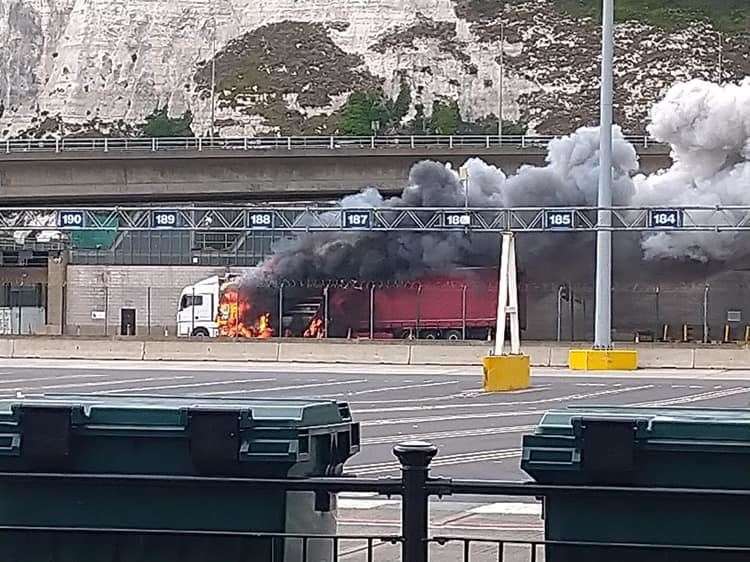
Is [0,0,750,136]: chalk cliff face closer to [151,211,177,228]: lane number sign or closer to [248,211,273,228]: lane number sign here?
[248,211,273,228]: lane number sign

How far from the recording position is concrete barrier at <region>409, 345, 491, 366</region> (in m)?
41.2

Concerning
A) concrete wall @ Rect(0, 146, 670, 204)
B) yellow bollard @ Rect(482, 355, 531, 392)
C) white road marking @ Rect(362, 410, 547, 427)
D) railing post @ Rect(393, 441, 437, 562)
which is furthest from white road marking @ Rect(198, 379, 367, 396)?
concrete wall @ Rect(0, 146, 670, 204)

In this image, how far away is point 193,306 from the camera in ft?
184

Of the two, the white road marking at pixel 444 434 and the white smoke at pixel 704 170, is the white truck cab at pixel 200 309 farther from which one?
the white road marking at pixel 444 434

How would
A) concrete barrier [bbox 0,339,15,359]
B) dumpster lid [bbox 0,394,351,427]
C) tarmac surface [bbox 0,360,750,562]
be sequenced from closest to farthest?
dumpster lid [bbox 0,394,351,427] → tarmac surface [bbox 0,360,750,562] → concrete barrier [bbox 0,339,15,359]

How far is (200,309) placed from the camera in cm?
5594

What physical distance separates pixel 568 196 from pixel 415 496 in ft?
175

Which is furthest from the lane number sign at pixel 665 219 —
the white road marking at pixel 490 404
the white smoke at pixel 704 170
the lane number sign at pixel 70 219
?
the lane number sign at pixel 70 219

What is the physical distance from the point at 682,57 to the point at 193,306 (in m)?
90.6

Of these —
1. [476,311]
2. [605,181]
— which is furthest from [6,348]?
[605,181]

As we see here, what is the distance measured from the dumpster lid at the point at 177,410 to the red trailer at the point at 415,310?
46268 mm

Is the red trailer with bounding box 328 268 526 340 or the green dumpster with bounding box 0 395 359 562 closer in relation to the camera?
the green dumpster with bounding box 0 395 359 562

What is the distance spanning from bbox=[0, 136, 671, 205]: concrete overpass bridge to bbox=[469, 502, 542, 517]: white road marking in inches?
1977

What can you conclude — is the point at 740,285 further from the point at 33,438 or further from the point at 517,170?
the point at 33,438
